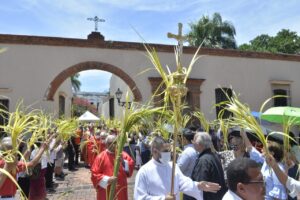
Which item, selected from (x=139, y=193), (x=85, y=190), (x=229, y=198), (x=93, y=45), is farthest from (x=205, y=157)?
(x=93, y=45)

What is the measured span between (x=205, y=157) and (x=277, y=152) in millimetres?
914

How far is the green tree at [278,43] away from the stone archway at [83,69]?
24.8m

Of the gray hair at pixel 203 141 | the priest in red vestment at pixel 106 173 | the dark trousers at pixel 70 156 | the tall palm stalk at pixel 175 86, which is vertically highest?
the tall palm stalk at pixel 175 86

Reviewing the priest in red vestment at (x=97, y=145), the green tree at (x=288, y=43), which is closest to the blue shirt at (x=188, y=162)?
the priest in red vestment at (x=97, y=145)

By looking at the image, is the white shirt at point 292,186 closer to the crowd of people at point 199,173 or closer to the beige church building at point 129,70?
the crowd of people at point 199,173

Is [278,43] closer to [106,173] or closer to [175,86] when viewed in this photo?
[106,173]

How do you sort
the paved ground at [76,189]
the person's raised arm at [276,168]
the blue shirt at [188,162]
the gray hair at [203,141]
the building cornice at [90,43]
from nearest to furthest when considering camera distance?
the person's raised arm at [276,168]
the gray hair at [203,141]
the blue shirt at [188,162]
the paved ground at [76,189]
the building cornice at [90,43]

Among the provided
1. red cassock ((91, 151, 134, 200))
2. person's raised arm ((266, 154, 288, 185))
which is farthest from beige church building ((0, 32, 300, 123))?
person's raised arm ((266, 154, 288, 185))

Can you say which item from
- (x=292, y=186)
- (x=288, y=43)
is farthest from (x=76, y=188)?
(x=288, y=43)

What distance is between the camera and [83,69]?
19.1 meters

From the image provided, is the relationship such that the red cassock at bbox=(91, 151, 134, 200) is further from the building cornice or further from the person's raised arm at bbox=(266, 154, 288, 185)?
the building cornice

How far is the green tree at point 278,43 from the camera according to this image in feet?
137

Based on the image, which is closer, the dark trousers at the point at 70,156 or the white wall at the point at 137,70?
the dark trousers at the point at 70,156

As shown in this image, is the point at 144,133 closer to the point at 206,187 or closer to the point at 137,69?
the point at 137,69
